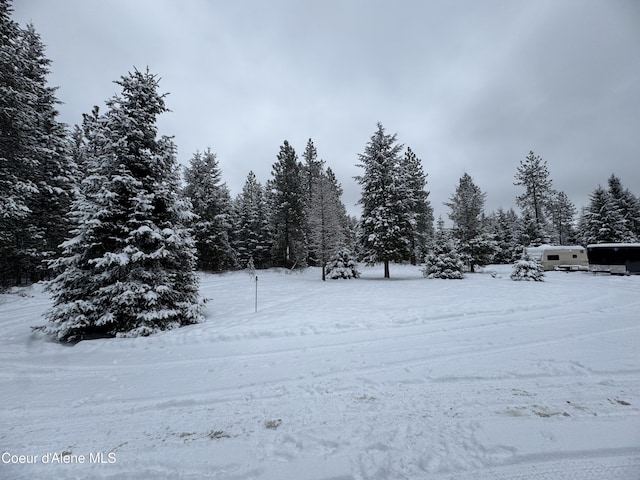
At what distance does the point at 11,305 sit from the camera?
448 inches

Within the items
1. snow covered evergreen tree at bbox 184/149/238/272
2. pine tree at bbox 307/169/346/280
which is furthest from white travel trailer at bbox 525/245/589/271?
snow covered evergreen tree at bbox 184/149/238/272

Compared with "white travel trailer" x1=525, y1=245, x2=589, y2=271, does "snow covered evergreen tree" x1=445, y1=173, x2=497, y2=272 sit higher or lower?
higher

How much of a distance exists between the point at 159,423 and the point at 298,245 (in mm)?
24251

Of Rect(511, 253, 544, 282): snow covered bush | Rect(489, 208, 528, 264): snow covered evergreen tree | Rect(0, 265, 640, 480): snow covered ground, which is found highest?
Rect(489, 208, 528, 264): snow covered evergreen tree

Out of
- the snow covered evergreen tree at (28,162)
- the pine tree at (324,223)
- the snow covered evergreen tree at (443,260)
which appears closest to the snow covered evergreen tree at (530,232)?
the snow covered evergreen tree at (443,260)

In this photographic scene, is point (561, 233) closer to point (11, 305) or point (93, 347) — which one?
point (93, 347)

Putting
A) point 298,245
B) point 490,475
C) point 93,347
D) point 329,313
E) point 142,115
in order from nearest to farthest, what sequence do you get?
1. point 490,475
2. point 93,347
3. point 142,115
4. point 329,313
5. point 298,245

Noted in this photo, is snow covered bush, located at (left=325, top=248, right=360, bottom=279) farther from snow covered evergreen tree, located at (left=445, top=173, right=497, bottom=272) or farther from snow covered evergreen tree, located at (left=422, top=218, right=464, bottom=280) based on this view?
snow covered evergreen tree, located at (left=445, top=173, right=497, bottom=272)

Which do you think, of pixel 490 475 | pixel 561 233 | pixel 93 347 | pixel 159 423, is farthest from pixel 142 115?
pixel 561 233

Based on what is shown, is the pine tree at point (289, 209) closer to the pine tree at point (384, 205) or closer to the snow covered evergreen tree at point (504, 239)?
the pine tree at point (384, 205)

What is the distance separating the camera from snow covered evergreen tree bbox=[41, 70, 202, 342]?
684cm

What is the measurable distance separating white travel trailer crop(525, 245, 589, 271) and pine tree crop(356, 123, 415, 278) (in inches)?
537

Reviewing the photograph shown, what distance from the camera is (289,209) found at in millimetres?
26844

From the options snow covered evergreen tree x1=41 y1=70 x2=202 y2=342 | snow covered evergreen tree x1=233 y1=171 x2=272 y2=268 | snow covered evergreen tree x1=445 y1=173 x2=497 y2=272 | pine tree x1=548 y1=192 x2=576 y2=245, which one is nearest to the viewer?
snow covered evergreen tree x1=41 y1=70 x2=202 y2=342
